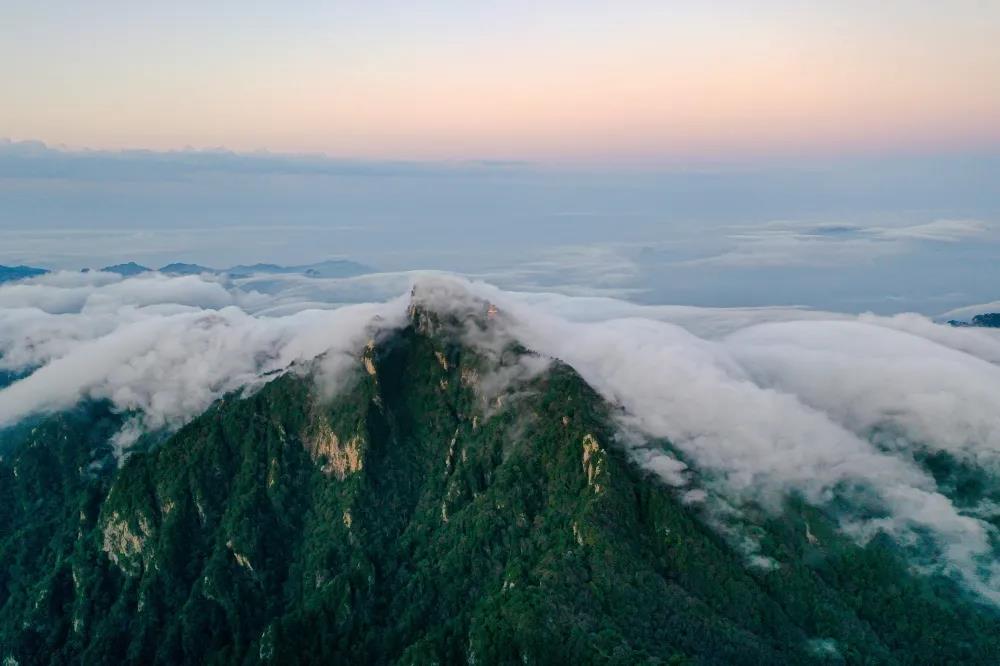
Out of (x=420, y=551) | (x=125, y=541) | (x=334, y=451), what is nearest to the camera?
(x=420, y=551)

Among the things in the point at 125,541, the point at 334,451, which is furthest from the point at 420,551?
the point at 125,541

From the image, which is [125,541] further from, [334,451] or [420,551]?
[420,551]

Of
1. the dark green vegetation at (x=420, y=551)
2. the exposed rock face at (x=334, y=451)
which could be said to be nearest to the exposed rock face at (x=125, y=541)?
the dark green vegetation at (x=420, y=551)

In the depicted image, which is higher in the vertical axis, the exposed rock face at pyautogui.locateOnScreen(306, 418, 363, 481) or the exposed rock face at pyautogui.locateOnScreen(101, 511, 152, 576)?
the exposed rock face at pyautogui.locateOnScreen(306, 418, 363, 481)

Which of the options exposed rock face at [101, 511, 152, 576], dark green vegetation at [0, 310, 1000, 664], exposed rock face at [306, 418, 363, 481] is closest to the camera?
dark green vegetation at [0, 310, 1000, 664]

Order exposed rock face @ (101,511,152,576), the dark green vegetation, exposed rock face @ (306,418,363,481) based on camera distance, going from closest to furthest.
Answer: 1. the dark green vegetation
2. exposed rock face @ (306,418,363,481)
3. exposed rock face @ (101,511,152,576)

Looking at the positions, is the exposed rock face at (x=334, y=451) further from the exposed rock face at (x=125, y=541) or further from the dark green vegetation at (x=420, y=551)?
the exposed rock face at (x=125, y=541)

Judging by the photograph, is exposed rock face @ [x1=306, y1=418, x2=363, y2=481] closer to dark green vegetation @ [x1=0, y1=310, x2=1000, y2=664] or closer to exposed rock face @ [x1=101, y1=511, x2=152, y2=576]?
dark green vegetation @ [x1=0, y1=310, x2=1000, y2=664]

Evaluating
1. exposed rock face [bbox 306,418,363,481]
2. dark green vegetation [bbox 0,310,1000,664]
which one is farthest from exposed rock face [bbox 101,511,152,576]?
exposed rock face [bbox 306,418,363,481]
